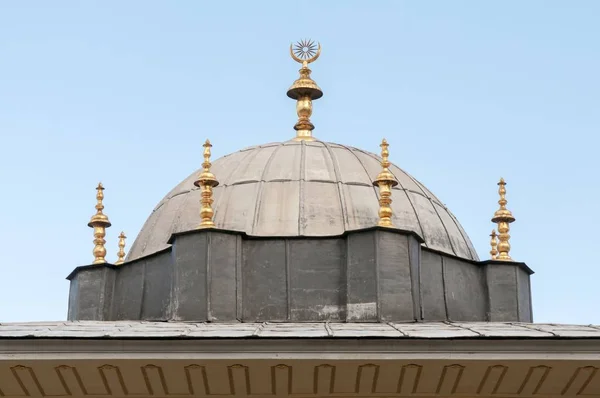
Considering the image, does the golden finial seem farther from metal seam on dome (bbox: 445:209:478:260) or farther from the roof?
the roof

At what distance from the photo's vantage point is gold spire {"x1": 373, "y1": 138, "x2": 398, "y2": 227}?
38.3 m

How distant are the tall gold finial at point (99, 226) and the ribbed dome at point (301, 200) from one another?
0.88 meters

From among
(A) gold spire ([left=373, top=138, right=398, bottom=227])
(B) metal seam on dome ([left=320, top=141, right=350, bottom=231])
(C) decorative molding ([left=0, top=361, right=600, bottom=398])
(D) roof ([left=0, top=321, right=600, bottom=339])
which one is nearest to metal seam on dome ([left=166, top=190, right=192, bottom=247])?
(B) metal seam on dome ([left=320, top=141, right=350, bottom=231])

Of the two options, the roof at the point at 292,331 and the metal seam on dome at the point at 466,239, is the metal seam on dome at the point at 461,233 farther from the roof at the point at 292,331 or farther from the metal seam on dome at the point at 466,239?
the roof at the point at 292,331

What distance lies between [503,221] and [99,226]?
411 inches

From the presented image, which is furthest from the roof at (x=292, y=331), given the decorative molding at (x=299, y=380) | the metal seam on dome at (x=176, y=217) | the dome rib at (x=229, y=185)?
the metal seam on dome at (x=176, y=217)

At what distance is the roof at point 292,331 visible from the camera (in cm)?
2989

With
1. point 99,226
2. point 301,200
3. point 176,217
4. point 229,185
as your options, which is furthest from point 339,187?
point 99,226

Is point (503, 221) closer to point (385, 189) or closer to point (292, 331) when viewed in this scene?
point (385, 189)

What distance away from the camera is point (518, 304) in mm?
41219

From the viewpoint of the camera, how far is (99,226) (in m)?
42.3

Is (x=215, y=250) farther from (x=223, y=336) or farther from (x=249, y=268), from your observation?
(x=223, y=336)

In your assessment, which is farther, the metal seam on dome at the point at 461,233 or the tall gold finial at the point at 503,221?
the metal seam on dome at the point at 461,233

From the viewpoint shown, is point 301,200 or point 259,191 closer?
point 301,200
